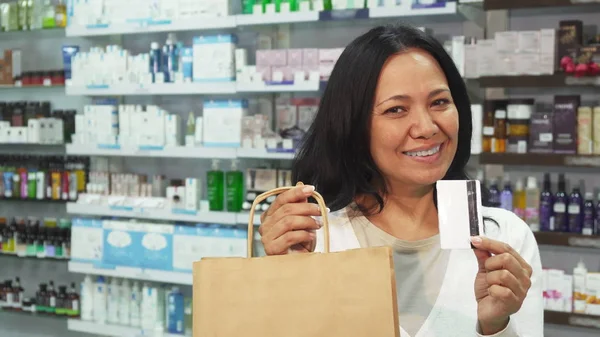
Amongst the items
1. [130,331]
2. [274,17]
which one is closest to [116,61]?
[274,17]

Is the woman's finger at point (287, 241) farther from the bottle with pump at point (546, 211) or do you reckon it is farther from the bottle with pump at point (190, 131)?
the bottle with pump at point (190, 131)

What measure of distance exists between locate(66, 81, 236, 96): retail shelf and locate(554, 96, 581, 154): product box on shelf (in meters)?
1.85

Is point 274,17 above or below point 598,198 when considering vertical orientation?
above

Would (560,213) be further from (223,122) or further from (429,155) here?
(429,155)

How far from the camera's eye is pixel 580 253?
12.8 feet

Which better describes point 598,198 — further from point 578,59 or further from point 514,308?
point 514,308

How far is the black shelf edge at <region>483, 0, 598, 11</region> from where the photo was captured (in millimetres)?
3408

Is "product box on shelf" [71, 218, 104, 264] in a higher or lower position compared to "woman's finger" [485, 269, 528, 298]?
lower

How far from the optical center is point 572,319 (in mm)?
3430

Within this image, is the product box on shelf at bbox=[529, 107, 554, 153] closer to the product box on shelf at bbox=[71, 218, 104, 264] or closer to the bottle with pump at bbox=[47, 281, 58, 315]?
the product box on shelf at bbox=[71, 218, 104, 264]

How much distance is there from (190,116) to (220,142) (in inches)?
17.8

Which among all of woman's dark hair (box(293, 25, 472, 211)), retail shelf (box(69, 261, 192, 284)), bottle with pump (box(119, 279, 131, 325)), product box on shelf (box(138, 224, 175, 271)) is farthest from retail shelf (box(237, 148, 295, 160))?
woman's dark hair (box(293, 25, 472, 211))

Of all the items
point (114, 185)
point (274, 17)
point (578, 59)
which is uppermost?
point (274, 17)

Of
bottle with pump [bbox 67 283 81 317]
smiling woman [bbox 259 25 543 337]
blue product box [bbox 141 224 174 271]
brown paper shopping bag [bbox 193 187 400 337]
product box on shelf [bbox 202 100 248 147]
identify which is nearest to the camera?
brown paper shopping bag [bbox 193 187 400 337]
